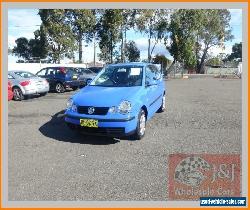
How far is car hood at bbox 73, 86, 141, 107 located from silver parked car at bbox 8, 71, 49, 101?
694 cm

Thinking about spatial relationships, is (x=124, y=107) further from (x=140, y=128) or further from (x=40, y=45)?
(x=40, y=45)

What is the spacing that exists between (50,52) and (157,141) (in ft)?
109

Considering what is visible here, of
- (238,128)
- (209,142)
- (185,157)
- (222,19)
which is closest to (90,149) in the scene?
(185,157)

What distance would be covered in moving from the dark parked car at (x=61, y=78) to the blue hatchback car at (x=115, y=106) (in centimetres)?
934

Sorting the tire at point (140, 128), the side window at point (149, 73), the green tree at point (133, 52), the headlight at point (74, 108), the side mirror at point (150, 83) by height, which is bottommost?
the tire at point (140, 128)

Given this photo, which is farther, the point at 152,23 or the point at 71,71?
the point at 152,23

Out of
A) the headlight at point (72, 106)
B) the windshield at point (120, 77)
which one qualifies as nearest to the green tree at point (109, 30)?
the windshield at point (120, 77)

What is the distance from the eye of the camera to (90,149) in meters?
6.43

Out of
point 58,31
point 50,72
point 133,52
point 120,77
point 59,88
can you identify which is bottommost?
point 59,88

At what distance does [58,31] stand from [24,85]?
69.7ft

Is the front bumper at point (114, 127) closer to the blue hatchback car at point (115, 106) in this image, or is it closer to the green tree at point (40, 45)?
the blue hatchback car at point (115, 106)

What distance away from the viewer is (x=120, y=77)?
8.23 metres

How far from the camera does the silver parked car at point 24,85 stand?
13758mm

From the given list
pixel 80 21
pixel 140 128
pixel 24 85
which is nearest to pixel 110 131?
pixel 140 128
